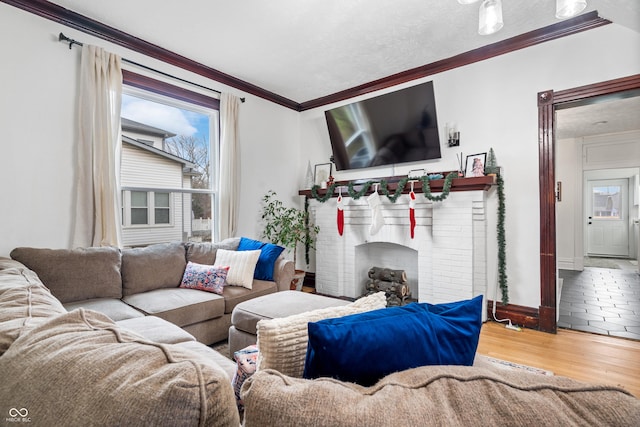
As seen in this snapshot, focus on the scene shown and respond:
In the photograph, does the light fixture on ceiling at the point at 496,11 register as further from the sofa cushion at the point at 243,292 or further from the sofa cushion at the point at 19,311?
the sofa cushion at the point at 243,292

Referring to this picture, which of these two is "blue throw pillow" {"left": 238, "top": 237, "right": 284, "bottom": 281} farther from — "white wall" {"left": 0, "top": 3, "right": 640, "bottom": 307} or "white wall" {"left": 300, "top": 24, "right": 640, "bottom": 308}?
"white wall" {"left": 300, "top": 24, "right": 640, "bottom": 308}

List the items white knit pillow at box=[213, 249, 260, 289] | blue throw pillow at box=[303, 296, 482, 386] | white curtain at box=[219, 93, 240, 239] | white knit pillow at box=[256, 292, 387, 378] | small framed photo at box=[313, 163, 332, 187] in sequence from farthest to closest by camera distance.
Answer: small framed photo at box=[313, 163, 332, 187], white curtain at box=[219, 93, 240, 239], white knit pillow at box=[213, 249, 260, 289], white knit pillow at box=[256, 292, 387, 378], blue throw pillow at box=[303, 296, 482, 386]

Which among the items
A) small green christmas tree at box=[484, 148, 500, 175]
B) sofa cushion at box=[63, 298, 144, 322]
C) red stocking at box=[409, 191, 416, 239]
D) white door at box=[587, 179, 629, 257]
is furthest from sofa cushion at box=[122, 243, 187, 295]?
white door at box=[587, 179, 629, 257]

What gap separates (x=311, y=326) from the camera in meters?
0.66

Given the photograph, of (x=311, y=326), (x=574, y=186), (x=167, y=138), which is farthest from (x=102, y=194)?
(x=574, y=186)

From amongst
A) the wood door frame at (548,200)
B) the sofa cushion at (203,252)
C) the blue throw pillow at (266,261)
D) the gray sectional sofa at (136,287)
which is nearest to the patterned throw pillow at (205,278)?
the gray sectional sofa at (136,287)

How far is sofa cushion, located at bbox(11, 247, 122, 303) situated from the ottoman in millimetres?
1087

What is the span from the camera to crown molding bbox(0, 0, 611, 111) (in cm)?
246

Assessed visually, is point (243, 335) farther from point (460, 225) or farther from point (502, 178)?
point (502, 178)

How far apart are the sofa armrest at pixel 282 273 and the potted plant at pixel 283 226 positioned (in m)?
0.79

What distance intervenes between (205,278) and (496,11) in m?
2.79

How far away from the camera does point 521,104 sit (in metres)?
2.91

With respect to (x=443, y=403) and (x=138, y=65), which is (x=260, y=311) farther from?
(x=138, y=65)

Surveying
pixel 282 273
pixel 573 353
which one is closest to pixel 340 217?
pixel 282 273
